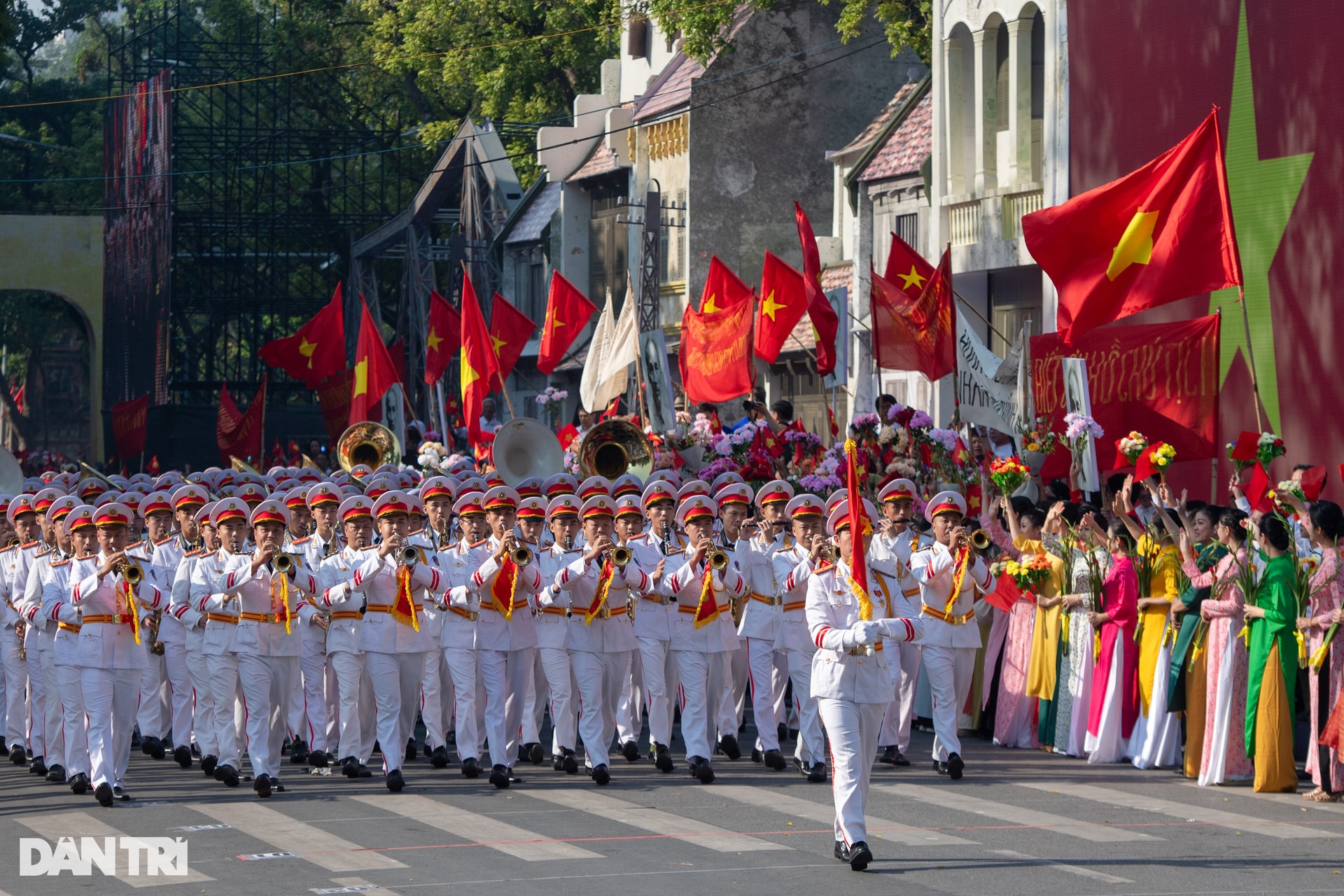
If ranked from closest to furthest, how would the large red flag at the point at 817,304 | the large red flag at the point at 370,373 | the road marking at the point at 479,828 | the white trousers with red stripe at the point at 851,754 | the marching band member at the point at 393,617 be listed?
the white trousers with red stripe at the point at 851,754 < the road marking at the point at 479,828 < the marching band member at the point at 393,617 < the large red flag at the point at 817,304 < the large red flag at the point at 370,373

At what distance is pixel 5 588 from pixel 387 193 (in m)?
39.2

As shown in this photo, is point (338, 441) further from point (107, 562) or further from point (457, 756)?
point (107, 562)

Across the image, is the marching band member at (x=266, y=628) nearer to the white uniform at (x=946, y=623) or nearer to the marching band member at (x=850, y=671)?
the marching band member at (x=850, y=671)

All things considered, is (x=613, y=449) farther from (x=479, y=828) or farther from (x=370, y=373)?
(x=479, y=828)

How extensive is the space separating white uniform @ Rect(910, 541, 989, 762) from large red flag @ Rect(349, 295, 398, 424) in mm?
12162

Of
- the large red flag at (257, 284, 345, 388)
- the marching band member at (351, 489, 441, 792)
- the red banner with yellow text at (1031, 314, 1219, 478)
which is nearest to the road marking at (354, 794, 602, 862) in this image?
the marching band member at (351, 489, 441, 792)

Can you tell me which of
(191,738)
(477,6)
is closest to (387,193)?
(477,6)

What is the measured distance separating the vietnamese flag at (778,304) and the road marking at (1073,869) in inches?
449

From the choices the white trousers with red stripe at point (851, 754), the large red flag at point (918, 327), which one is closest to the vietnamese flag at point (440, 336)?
the large red flag at point (918, 327)

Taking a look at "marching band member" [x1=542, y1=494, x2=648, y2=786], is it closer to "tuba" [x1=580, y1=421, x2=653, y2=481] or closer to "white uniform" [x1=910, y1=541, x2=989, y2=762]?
"white uniform" [x1=910, y1=541, x2=989, y2=762]

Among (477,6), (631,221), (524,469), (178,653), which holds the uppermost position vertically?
(477,6)

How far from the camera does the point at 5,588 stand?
1511 cm

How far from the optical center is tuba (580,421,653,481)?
19.7 metres

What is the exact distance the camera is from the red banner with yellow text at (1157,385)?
15953mm
